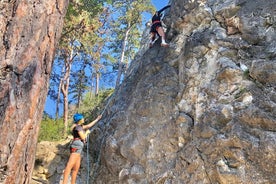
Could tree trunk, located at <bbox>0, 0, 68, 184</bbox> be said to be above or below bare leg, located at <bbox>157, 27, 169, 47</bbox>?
below

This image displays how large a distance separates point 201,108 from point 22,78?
448 cm

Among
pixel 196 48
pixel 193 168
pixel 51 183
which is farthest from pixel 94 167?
pixel 196 48

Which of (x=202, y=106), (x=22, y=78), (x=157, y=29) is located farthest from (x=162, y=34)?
(x=22, y=78)

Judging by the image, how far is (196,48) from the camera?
6.94 m

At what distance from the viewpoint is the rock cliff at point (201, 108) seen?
5094mm

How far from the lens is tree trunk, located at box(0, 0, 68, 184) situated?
1.98 meters

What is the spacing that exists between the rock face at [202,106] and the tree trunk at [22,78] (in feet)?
12.2

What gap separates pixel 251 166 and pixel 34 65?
3.88 m

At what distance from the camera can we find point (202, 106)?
20.0 ft

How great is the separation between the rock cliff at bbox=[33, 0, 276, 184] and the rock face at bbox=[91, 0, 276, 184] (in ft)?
0.05

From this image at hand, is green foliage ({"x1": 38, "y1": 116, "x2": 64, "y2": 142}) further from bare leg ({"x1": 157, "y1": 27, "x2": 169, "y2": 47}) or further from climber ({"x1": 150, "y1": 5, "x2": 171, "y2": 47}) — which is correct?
bare leg ({"x1": 157, "y1": 27, "x2": 169, "y2": 47})

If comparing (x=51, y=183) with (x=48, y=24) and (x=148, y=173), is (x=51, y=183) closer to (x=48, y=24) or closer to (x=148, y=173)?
(x=148, y=173)

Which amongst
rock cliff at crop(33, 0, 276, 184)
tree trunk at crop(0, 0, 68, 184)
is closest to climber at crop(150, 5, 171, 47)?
rock cliff at crop(33, 0, 276, 184)

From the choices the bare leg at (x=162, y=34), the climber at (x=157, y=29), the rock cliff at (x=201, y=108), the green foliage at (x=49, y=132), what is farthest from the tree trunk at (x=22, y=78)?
the green foliage at (x=49, y=132)
